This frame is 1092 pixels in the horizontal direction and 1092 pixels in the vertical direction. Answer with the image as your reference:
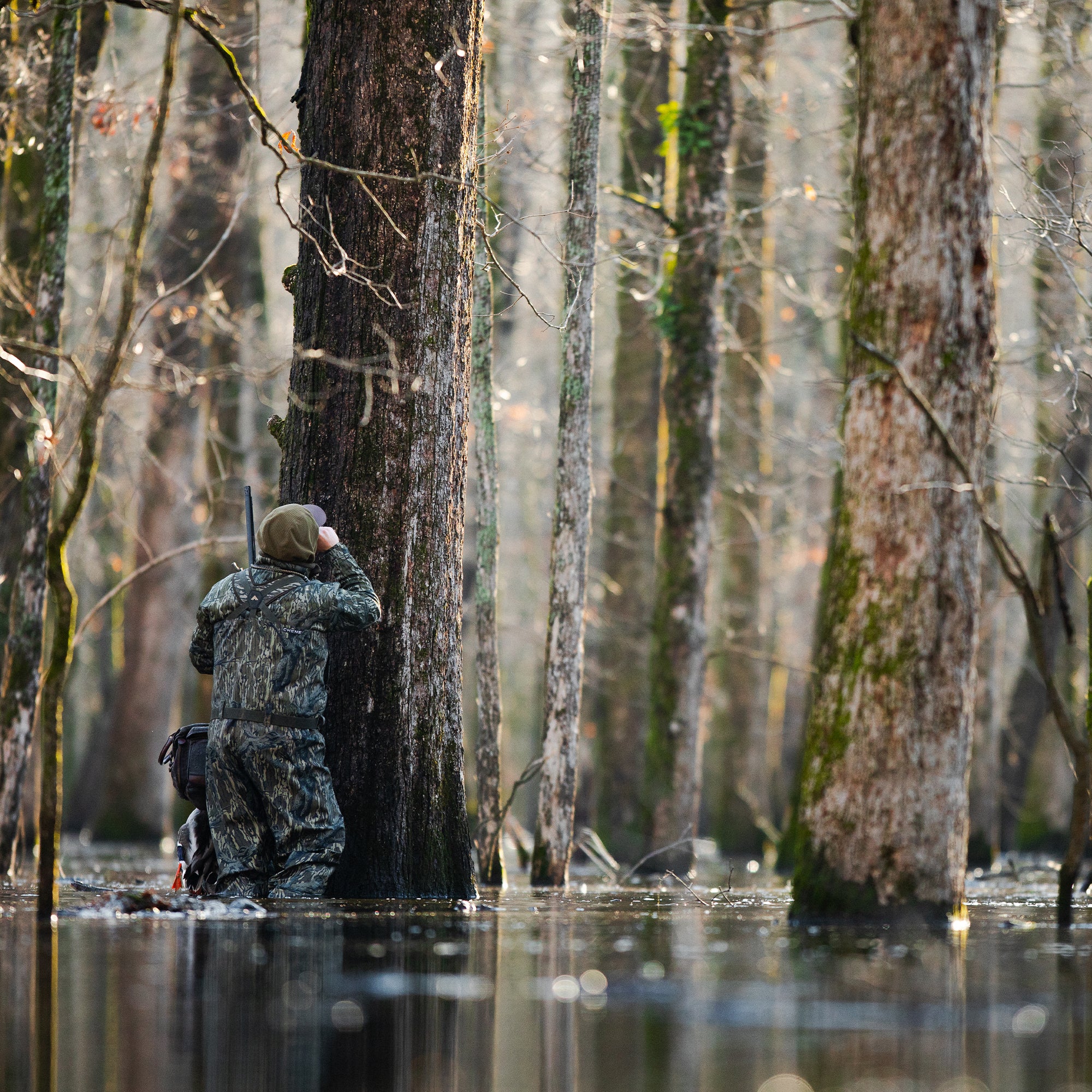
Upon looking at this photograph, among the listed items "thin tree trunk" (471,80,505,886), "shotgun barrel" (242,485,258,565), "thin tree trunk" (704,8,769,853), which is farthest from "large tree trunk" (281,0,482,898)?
"thin tree trunk" (704,8,769,853)

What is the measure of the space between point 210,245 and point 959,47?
15.5 m

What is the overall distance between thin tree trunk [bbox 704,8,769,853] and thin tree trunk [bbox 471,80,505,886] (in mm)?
6778

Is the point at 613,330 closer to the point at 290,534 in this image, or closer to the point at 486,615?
the point at 486,615

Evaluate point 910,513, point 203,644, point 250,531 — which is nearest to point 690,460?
point 250,531

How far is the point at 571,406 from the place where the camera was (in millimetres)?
12406

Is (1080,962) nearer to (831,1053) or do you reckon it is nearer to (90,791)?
(831,1053)

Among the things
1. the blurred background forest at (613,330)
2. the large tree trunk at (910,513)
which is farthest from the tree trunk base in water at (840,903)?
the blurred background forest at (613,330)

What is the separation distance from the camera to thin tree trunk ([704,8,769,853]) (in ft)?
65.2

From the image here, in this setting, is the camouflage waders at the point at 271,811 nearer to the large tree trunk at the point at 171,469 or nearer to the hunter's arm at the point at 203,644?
the hunter's arm at the point at 203,644

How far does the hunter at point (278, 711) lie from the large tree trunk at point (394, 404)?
374 millimetres

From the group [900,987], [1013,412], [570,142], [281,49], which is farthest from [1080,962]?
[1013,412]

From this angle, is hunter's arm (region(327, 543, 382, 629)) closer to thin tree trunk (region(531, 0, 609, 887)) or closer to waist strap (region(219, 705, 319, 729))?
waist strap (region(219, 705, 319, 729))

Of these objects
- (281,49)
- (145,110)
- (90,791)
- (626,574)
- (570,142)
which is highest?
(281,49)

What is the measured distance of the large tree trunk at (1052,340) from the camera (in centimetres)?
1509
